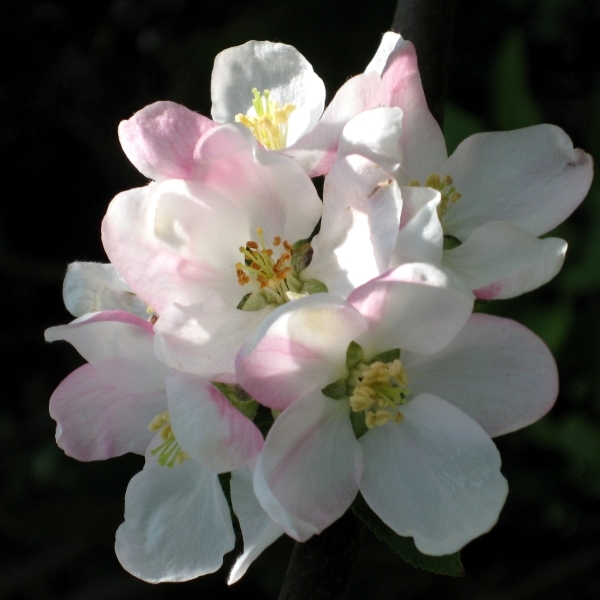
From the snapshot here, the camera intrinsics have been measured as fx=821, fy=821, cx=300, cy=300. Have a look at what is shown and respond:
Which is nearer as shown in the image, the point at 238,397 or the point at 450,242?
the point at 238,397

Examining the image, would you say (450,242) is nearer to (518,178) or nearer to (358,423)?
(518,178)

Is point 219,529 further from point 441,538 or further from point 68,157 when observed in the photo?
point 68,157

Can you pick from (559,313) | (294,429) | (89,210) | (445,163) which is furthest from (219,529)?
(89,210)

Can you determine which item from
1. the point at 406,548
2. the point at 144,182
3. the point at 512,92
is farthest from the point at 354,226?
the point at 144,182

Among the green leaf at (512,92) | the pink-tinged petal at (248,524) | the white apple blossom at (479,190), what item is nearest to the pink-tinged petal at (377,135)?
the white apple blossom at (479,190)

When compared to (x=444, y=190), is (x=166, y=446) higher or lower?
lower

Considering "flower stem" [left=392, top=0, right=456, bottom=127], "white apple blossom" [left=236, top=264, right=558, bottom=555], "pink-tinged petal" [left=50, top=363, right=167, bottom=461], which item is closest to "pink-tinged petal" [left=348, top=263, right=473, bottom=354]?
"white apple blossom" [left=236, top=264, right=558, bottom=555]

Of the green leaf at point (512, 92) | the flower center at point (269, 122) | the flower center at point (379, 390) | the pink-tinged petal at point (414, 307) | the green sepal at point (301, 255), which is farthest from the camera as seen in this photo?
the green leaf at point (512, 92)

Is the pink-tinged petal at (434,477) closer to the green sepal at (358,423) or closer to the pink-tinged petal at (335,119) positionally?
the green sepal at (358,423)
